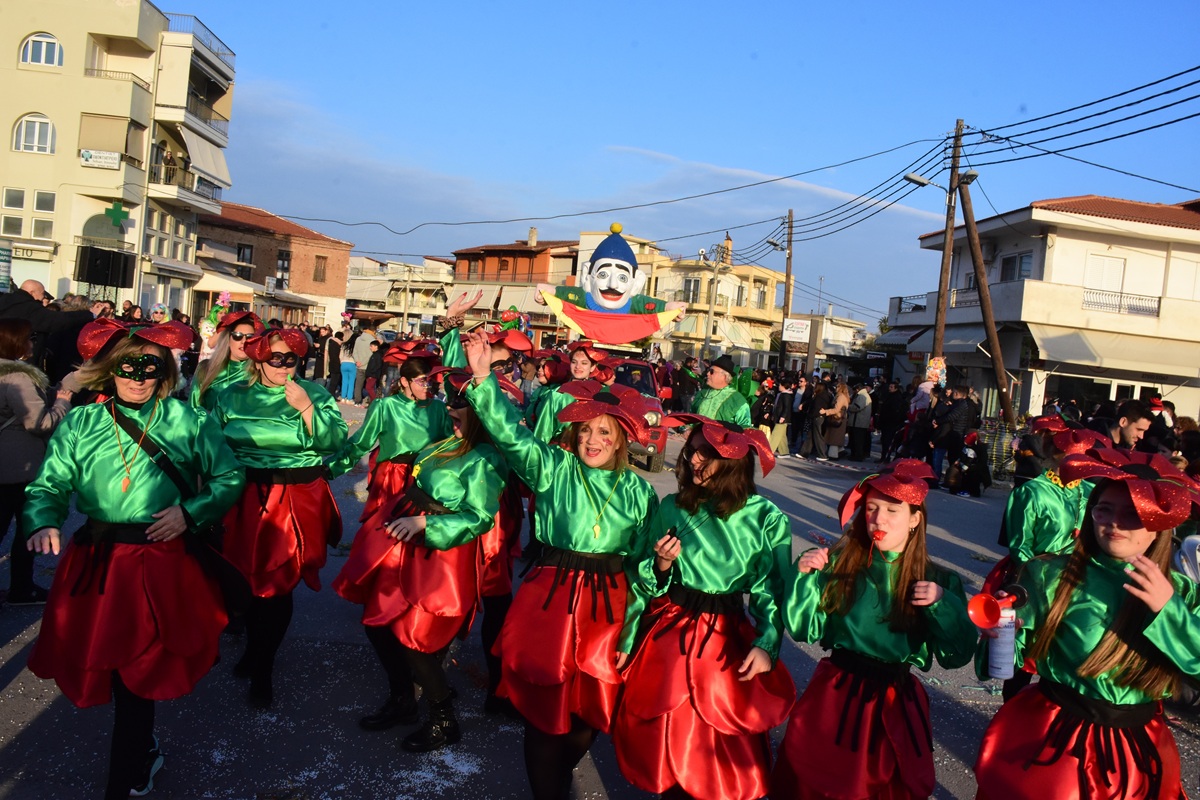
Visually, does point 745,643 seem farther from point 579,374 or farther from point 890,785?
point 579,374

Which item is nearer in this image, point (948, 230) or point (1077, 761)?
point (1077, 761)

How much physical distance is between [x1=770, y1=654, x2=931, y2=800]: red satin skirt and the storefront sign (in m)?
36.0

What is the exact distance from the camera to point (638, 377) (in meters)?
15.0

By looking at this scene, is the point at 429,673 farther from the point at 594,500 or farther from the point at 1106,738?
the point at 1106,738

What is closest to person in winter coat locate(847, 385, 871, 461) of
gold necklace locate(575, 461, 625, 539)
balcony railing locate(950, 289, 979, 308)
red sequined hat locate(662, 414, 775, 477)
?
balcony railing locate(950, 289, 979, 308)

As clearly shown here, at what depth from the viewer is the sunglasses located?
4.76 meters

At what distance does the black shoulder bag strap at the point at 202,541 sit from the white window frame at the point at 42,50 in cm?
3590

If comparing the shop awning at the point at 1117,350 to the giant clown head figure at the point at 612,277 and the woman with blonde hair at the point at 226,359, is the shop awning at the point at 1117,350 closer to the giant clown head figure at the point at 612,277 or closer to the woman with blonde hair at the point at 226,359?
the giant clown head figure at the point at 612,277

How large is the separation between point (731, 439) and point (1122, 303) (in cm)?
2905

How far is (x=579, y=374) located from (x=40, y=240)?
32.1m

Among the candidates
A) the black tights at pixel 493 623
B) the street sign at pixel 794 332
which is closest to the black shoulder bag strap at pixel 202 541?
the black tights at pixel 493 623

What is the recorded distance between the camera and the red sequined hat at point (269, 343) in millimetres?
4707

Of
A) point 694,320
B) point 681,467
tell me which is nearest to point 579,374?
point 681,467

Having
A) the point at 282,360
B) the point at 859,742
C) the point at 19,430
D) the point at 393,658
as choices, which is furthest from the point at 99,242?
the point at 859,742
